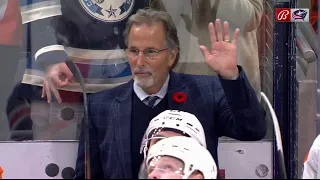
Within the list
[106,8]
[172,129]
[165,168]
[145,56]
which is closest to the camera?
[165,168]

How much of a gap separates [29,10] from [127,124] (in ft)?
2.26

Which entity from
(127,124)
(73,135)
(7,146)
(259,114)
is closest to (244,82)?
(259,114)

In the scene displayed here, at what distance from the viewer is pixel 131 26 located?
335 cm

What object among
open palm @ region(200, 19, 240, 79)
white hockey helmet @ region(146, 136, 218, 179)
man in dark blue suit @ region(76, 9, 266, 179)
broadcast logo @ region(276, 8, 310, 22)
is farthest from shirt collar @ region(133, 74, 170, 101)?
white hockey helmet @ region(146, 136, 218, 179)

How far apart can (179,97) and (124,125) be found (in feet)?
0.92

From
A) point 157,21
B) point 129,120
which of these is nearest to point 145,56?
point 157,21

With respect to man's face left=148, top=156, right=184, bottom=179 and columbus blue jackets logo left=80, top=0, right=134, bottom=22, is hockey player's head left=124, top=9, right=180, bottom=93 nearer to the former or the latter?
columbus blue jackets logo left=80, top=0, right=134, bottom=22

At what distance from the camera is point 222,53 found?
10.3 ft

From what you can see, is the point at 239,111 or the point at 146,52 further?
the point at 146,52

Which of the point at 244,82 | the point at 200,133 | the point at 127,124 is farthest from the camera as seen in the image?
the point at 127,124

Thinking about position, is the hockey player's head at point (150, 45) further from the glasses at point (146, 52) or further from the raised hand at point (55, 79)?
the raised hand at point (55, 79)

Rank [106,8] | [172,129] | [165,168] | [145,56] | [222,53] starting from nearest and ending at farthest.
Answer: [165,168] → [172,129] → [222,53] → [145,56] → [106,8]

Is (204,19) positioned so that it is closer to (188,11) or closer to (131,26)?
(188,11)

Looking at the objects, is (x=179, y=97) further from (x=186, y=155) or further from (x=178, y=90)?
(x=186, y=155)
